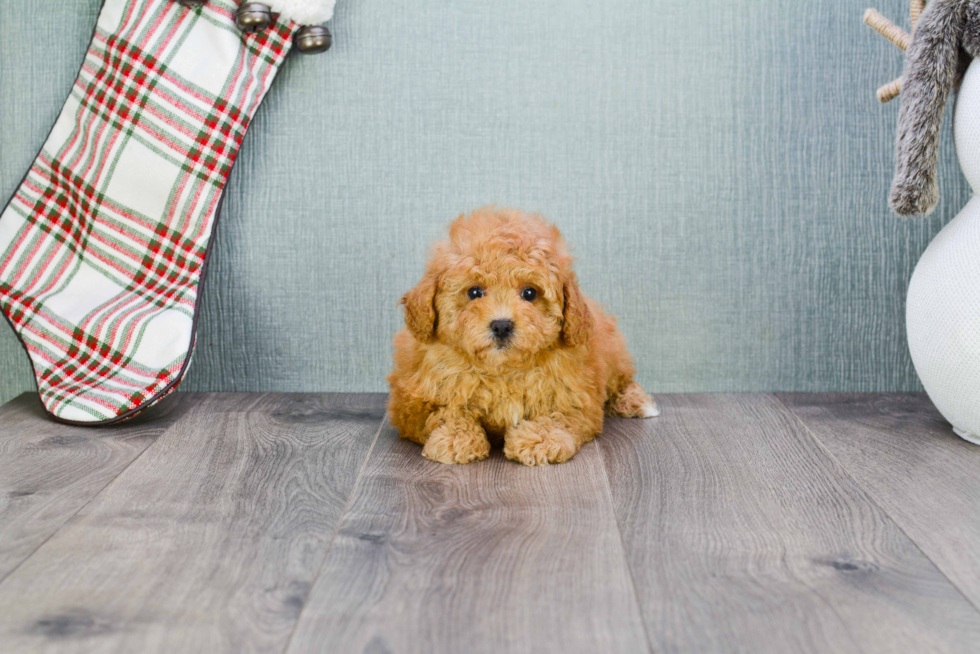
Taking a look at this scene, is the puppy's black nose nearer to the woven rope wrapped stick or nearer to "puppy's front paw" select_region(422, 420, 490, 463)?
"puppy's front paw" select_region(422, 420, 490, 463)

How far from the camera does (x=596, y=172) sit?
2.06m

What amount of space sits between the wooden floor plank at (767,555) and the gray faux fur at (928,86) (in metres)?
0.53

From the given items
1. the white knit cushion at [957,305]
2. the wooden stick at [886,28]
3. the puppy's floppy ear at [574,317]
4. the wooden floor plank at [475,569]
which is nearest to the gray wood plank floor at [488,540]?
the wooden floor plank at [475,569]

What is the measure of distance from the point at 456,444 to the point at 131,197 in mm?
977

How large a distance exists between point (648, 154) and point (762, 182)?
0.28 m

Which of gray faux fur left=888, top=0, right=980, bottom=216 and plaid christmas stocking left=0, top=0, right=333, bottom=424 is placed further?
plaid christmas stocking left=0, top=0, right=333, bottom=424

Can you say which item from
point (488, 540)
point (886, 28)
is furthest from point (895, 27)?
point (488, 540)

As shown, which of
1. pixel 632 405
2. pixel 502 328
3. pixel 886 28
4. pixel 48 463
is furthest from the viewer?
pixel 632 405

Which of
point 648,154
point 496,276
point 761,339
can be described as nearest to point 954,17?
point 648,154

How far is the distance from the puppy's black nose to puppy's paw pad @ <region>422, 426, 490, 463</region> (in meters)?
0.22

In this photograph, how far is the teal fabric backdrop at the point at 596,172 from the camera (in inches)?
79.4

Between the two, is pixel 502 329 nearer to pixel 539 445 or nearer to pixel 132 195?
pixel 539 445

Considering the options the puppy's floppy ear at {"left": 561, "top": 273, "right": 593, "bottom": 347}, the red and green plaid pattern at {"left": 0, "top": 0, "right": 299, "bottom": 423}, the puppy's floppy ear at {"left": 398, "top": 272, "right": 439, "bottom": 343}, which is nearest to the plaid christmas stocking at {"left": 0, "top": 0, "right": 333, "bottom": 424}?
the red and green plaid pattern at {"left": 0, "top": 0, "right": 299, "bottom": 423}

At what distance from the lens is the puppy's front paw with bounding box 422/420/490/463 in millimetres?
1616
